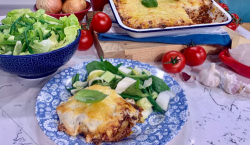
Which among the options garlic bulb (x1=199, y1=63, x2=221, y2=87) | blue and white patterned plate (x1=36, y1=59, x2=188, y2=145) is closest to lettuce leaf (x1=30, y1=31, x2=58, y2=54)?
blue and white patterned plate (x1=36, y1=59, x2=188, y2=145)

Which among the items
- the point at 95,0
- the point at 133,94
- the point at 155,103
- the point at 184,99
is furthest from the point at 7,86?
the point at 95,0

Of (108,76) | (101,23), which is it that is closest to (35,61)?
(108,76)

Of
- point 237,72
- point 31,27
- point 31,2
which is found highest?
point 31,27

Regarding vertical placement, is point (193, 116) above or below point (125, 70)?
below

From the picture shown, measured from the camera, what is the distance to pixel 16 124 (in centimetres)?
131

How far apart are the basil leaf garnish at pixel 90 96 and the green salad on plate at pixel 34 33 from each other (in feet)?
1.34

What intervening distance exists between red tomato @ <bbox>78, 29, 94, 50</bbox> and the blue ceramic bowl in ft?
1.63

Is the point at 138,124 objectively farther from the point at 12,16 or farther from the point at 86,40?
the point at 12,16

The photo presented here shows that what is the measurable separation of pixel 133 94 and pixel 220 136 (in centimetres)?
53

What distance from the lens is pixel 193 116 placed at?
142 cm

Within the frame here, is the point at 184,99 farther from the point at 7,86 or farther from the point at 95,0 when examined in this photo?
the point at 95,0

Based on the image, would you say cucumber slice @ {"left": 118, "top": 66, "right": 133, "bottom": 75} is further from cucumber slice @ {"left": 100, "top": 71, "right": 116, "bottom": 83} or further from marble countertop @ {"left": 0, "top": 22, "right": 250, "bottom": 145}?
marble countertop @ {"left": 0, "top": 22, "right": 250, "bottom": 145}

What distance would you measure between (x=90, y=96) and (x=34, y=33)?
605 millimetres

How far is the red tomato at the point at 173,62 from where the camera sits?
1.72 meters
